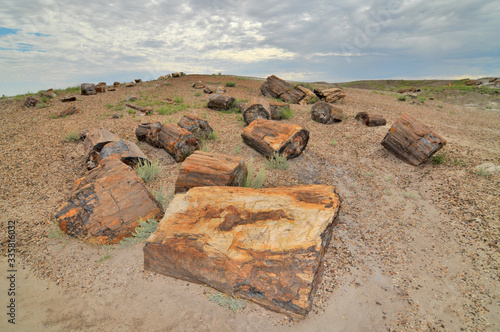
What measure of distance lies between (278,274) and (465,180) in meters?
6.30

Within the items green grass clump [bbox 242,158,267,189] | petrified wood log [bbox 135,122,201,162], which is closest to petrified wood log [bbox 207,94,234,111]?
petrified wood log [bbox 135,122,201,162]

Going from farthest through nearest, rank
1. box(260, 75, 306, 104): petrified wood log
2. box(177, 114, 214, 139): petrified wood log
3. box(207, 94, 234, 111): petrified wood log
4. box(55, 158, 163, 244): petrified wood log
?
box(260, 75, 306, 104): petrified wood log
box(207, 94, 234, 111): petrified wood log
box(177, 114, 214, 139): petrified wood log
box(55, 158, 163, 244): petrified wood log

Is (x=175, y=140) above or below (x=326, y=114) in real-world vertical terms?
below

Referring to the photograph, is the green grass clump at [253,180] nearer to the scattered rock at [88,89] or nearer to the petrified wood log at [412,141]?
the petrified wood log at [412,141]

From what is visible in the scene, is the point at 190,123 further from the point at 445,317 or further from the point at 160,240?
the point at 445,317

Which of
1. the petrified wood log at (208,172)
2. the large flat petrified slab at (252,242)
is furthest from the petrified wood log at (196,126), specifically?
the large flat petrified slab at (252,242)

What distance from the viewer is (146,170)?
6637 millimetres

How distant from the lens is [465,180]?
20.8 feet

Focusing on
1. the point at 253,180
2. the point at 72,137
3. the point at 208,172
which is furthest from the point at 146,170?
the point at 72,137

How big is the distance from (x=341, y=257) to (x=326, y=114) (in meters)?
7.71

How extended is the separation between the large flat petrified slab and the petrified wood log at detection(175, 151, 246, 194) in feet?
1.79

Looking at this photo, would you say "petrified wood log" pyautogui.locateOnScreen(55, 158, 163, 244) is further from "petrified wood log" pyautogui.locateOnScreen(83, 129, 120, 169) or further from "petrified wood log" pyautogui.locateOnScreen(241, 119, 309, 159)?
"petrified wood log" pyautogui.locateOnScreen(241, 119, 309, 159)

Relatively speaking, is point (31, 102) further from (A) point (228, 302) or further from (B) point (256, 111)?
(A) point (228, 302)

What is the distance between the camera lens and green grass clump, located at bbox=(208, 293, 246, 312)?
352cm
